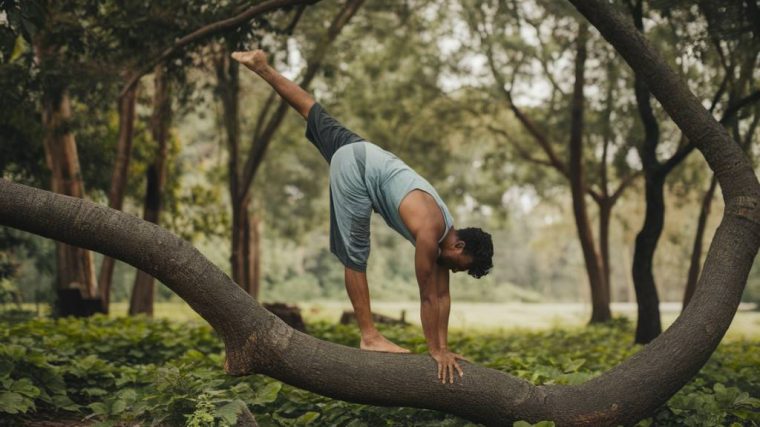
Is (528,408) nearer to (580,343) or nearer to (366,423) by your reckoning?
(366,423)

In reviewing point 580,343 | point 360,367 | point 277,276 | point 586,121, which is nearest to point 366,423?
point 360,367

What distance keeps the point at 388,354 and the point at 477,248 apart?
0.91 m

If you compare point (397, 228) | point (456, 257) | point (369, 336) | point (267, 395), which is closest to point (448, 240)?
point (456, 257)

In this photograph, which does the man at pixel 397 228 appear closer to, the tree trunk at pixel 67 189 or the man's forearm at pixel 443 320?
the man's forearm at pixel 443 320

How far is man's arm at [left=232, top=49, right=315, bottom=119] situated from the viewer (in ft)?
18.3

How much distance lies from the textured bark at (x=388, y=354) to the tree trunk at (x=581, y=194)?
32.6 ft

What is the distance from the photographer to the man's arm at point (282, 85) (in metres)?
5.59

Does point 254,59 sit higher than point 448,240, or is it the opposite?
point 254,59

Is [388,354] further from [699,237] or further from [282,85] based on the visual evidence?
[699,237]

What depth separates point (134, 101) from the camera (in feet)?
50.8

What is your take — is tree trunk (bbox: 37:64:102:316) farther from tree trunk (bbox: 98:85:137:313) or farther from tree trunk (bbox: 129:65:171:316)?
tree trunk (bbox: 129:65:171:316)

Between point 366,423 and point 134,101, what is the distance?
11639mm

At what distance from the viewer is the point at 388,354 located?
4984mm

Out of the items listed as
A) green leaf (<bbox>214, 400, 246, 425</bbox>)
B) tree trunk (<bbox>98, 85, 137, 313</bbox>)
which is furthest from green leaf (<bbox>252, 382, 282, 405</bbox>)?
tree trunk (<bbox>98, 85, 137, 313</bbox>)
